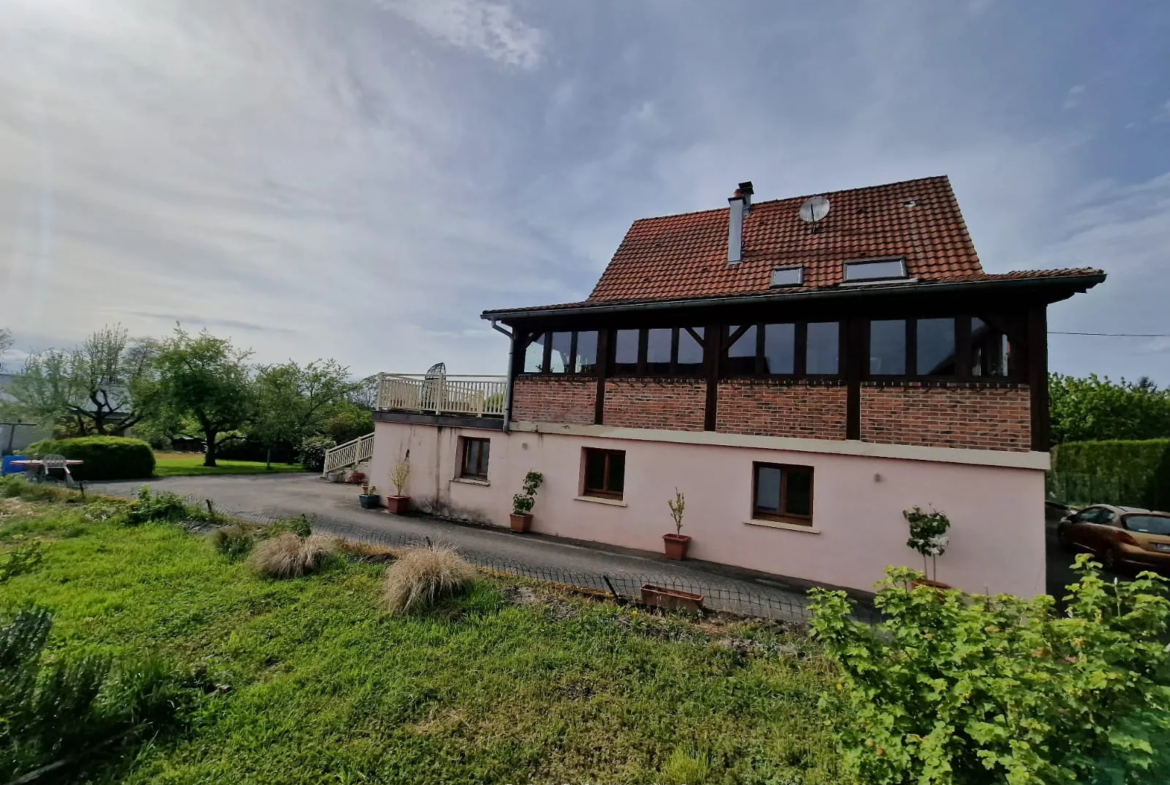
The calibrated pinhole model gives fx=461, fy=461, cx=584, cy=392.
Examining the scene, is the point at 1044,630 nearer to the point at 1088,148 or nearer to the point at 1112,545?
the point at 1088,148

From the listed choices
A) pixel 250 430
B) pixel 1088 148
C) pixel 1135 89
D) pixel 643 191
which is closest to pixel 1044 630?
pixel 1135 89

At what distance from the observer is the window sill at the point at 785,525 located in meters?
8.73

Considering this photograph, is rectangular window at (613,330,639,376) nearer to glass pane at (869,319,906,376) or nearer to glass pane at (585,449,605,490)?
glass pane at (585,449,605,490)

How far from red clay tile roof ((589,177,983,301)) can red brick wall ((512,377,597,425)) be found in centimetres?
244

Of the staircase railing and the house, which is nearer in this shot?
the house

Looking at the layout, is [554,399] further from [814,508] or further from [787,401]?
[814,508]

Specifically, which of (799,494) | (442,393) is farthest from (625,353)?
(442,393)

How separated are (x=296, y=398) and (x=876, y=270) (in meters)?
28.3

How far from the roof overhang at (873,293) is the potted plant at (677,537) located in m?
4.10

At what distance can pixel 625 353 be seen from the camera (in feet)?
36.5

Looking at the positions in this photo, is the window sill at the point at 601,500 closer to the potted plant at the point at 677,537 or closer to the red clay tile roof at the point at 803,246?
the potted plant at the point at 677,537

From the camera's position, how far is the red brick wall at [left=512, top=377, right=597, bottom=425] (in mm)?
11328

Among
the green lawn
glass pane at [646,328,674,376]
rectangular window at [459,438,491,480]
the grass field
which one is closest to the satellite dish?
glass pane at [646,328,674,376]

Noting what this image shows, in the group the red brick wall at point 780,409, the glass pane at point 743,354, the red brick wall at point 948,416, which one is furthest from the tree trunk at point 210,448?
the red brick wall at point 948,416
